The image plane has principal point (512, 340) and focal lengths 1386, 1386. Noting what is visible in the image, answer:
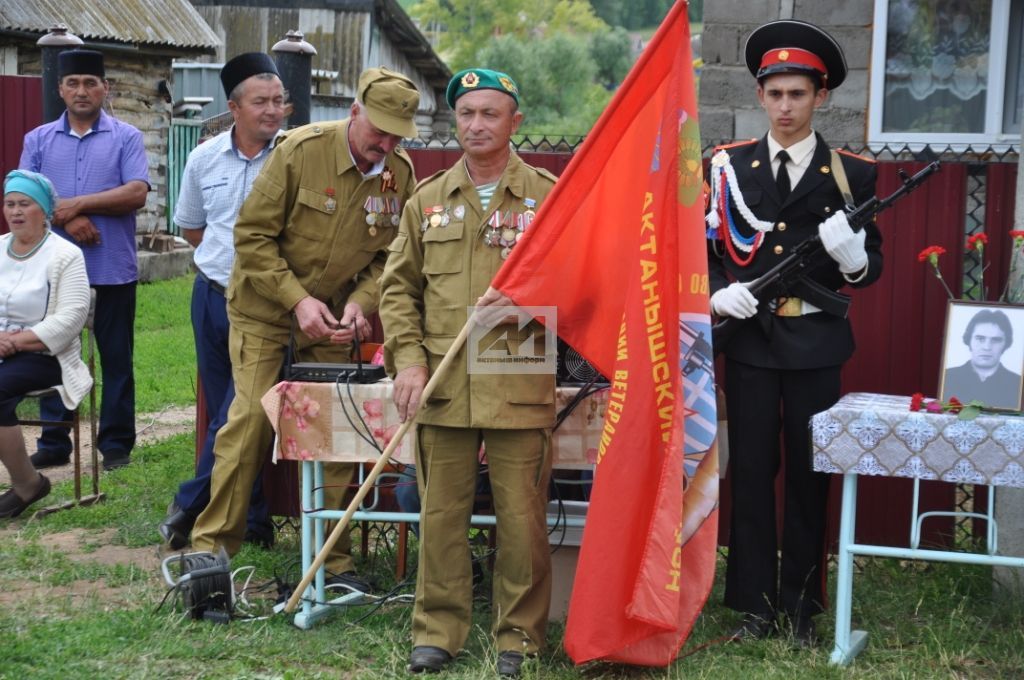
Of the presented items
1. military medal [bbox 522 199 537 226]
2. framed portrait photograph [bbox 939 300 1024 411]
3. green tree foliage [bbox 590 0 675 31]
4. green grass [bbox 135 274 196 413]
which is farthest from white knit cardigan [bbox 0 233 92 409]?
green tree foliage [bbox 590 0 675 31]

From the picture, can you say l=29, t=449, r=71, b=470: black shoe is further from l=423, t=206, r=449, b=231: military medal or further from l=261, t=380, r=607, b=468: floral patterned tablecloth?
l=423, t=206, r=449, b=231: military medal

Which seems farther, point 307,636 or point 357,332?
point 357,332

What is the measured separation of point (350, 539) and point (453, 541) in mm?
1285

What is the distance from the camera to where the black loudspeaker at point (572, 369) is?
5.27 m

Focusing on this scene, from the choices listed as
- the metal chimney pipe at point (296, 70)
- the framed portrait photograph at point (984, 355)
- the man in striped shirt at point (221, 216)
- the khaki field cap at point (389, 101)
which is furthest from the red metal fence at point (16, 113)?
the framed portrait photograph at point (984, 355)

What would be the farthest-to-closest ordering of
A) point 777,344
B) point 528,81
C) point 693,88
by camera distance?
→ point 528,81 < point 777,344 < point 693,88

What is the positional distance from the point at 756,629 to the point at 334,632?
5.21ft

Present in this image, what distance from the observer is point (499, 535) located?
16.1 feet

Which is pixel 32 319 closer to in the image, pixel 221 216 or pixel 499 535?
pixel 221 216

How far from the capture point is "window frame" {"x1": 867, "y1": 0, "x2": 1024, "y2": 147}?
8.30 metres

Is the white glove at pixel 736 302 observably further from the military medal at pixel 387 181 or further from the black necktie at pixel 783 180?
the military medal at pixel 387 181

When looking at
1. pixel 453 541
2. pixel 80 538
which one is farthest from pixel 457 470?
pixel 80 538

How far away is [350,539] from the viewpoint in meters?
6.08

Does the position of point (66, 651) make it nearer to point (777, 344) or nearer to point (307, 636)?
point (307, 636)
